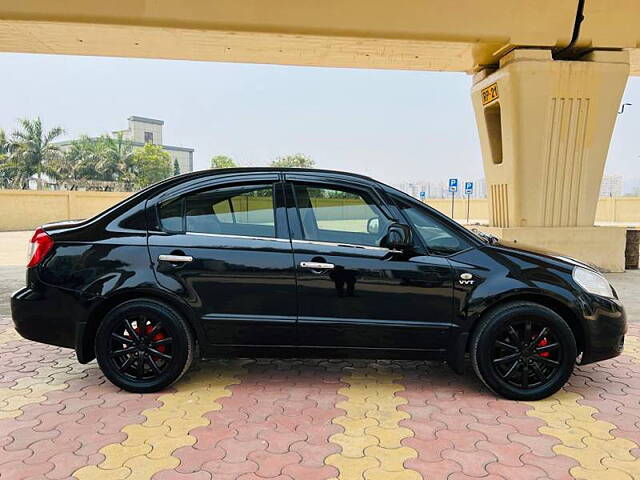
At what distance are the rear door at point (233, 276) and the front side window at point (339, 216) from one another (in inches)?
8.1

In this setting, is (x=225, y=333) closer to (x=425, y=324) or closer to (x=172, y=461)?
(x=172, y=461)

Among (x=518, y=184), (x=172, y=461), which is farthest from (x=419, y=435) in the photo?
(x=518, y=184)

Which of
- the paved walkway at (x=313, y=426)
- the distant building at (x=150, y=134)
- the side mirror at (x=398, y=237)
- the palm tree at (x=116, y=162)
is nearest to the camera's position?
the paved walkway at (x=313, y=426)

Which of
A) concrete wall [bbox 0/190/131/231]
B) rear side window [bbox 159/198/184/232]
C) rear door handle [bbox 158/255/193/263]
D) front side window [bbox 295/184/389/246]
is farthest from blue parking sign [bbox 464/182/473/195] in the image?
rear door handle [bbox 158/255/193/263]

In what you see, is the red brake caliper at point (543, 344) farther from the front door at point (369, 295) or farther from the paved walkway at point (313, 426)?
the front door at point (369, 295)

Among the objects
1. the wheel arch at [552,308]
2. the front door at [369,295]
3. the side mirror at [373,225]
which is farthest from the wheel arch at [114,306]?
the wheel arch at [552,308]

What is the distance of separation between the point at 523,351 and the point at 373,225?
4.59 feet

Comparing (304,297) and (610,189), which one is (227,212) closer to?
(304,297)

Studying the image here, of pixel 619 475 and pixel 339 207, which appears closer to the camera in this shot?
pixel 619 475

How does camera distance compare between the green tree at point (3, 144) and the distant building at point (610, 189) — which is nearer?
the distant building at point (610, 189)

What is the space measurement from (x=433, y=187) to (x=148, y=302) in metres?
56.0

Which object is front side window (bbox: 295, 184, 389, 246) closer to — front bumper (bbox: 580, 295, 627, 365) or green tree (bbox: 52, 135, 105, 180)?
front bumper (bbox: 580, 295, 627, 365)

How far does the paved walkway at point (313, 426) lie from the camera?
267 centimetres

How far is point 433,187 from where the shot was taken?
188ft
